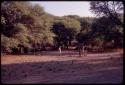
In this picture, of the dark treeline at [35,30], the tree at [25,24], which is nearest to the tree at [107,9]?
the dark treeline at [35,30]

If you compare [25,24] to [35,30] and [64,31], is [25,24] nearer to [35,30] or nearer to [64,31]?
[35,30]

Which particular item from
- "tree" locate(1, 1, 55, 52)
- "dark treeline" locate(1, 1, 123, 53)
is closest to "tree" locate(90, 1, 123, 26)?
"dark treeline" locate(1, 1, 123, 53)

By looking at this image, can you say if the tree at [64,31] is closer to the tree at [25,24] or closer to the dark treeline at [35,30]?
the dark treeline at [35,30]

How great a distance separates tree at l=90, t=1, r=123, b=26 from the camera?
2210cm

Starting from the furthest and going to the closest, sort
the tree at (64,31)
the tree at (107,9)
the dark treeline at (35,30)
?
the tree at (64,31), the dark treeline at (35,30), the tree at (107,9)

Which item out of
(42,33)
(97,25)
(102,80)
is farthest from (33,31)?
(102,80)

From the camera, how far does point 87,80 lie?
12.6 meters

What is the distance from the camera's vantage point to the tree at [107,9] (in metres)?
22.1

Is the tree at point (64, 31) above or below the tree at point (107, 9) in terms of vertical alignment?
below

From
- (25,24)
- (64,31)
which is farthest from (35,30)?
(64,31)

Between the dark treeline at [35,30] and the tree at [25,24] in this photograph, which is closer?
the dark treeline at [35,30]

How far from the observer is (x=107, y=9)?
24.0 metres

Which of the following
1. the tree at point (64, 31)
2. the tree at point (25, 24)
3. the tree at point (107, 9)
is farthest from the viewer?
the tree at point (64, 31)

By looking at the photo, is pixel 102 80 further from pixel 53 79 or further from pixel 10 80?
pixel 10 80
